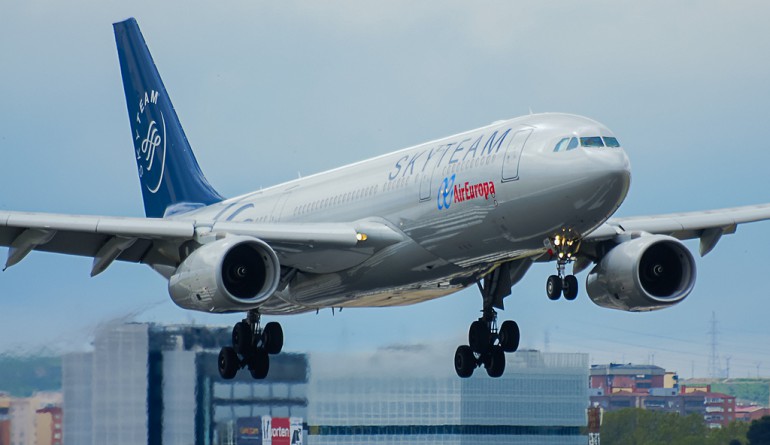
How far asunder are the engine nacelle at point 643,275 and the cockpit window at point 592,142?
4338 mm

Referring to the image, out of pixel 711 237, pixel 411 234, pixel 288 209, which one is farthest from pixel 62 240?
pixel 711 237

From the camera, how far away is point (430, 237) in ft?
107

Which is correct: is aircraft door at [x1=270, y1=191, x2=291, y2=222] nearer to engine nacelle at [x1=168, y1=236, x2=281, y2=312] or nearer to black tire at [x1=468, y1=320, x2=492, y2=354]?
engine nacelle at [x1=168, y1=236, x2=281, y2=312]

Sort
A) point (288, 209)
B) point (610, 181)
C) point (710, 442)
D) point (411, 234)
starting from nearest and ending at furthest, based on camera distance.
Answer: point (610, 181) → point (411, 234) → point (288, 209) → point (710, 442)

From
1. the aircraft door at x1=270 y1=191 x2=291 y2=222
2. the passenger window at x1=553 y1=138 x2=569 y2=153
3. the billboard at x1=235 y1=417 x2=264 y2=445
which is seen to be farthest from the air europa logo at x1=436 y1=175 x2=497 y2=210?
the billboard at x1=235 y1=417 x2=264 y2=445

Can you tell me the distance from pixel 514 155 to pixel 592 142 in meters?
1.45

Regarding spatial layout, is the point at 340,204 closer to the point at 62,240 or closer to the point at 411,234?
the point at 411,234

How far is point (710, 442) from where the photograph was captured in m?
48.8

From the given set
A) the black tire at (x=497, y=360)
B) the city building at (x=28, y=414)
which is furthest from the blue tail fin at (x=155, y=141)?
the black tire at (x=497, y=360)

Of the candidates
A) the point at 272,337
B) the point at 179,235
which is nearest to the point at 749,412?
the point at 272,337

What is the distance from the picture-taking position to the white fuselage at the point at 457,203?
30.3 m

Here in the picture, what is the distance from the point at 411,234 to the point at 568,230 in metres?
3.57

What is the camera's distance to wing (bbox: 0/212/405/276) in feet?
109

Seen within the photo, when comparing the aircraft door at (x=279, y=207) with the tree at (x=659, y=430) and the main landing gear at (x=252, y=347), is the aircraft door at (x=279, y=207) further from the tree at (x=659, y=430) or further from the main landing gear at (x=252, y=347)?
the tree at (x=659, y=430)
